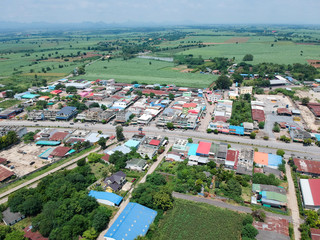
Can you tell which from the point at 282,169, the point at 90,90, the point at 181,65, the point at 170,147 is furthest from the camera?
the point at 181,65

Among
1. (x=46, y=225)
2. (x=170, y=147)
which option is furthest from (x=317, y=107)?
(x=46, y=225)

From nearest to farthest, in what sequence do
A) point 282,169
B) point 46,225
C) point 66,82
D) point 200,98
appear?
point 46,225 < point 282,169 < point 200,98 < point 66,82

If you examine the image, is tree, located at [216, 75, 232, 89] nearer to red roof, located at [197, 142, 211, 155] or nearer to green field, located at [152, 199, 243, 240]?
red roof, located at [197, 142, 211, 155]

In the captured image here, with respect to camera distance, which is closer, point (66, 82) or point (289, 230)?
point (289, 230)

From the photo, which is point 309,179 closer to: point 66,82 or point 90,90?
point 90,90

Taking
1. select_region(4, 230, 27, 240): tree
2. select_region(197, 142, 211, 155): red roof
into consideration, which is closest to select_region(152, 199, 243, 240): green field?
select_region(197, 142, 211, 155): red roof

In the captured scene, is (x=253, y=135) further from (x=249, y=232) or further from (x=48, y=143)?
(x=48, y=143)

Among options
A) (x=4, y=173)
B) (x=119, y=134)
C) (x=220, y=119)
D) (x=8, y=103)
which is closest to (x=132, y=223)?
(x=119, y=134)
